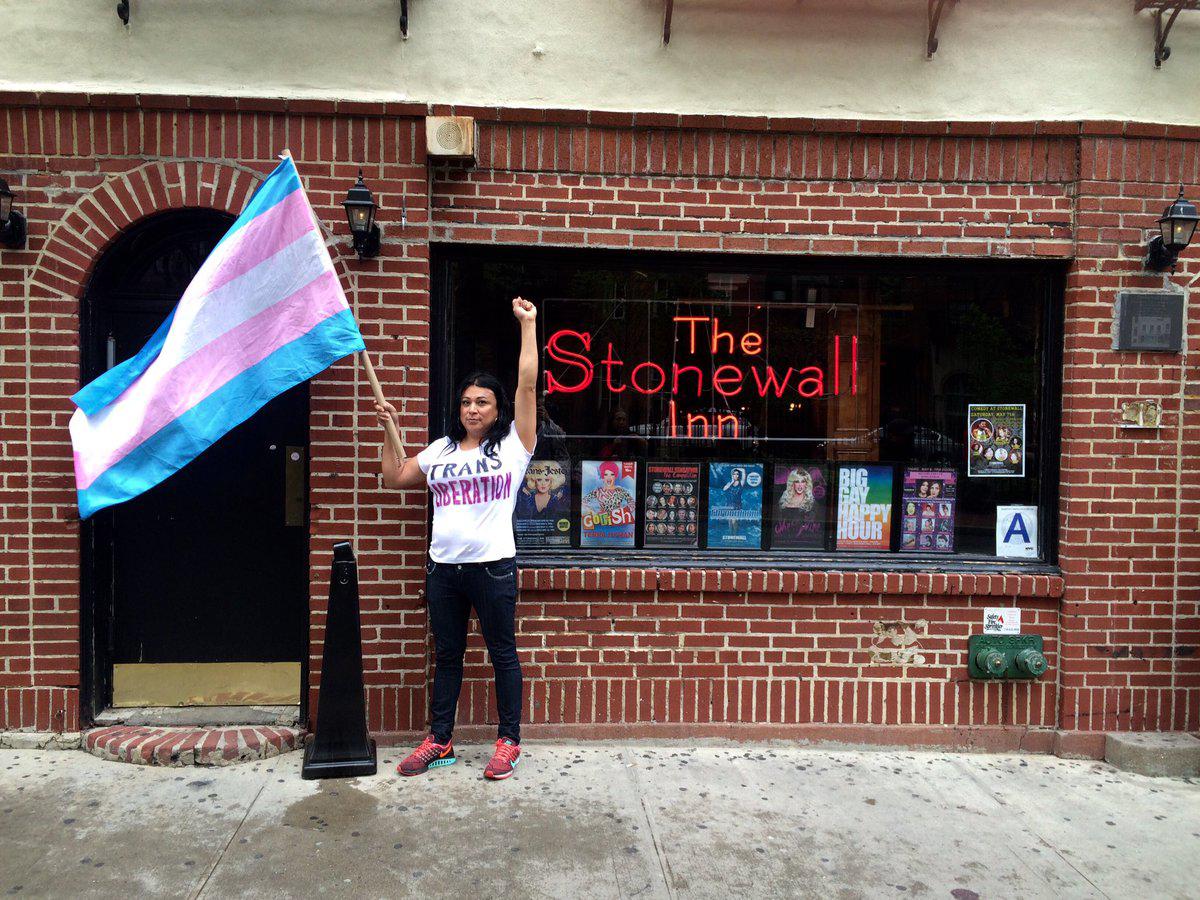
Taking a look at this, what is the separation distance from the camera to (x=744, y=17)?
4680 millimetres

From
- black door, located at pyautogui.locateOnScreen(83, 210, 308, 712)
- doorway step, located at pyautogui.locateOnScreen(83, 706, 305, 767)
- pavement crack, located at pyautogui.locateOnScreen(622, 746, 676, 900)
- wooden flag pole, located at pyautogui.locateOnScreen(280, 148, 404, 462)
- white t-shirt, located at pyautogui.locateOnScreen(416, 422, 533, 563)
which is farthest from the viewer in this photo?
black door, located at pyautogui.locateOnScreen(83, 210, 308, 712)

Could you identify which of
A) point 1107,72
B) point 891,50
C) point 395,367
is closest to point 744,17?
point 891,50

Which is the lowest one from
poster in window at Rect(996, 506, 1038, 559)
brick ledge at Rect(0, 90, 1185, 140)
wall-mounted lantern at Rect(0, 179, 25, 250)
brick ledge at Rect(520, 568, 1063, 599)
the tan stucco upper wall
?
brick ledge at Rect(520, 568, 1063, 599)

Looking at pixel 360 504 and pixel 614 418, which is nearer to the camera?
pixel 360 504

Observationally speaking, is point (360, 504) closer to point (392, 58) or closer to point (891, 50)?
point (392, 58)

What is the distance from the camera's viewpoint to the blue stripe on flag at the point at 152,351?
3936 millimetres

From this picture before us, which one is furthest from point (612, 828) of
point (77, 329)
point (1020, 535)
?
point (77, 329)

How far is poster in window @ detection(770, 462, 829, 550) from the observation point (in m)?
5.04

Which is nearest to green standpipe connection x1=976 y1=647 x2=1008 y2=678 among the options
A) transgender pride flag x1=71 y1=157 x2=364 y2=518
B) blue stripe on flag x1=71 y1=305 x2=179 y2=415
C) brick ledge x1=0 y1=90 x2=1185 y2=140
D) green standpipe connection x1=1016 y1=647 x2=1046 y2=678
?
green standpipe connection x1=1016 y1=647 x2=1046 y2=678

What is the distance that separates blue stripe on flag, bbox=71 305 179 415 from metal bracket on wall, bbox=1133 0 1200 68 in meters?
5.22

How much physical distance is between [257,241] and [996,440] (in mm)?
4071

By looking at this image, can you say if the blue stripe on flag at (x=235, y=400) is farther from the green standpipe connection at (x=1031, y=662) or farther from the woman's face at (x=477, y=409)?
the green standpipe connection at (x=1031, y=662)

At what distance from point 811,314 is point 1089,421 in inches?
63.1

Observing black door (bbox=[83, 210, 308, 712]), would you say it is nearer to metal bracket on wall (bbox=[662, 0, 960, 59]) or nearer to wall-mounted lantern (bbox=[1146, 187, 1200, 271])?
metal bracket on wall (bbox=[662, 0, 960, 59])
